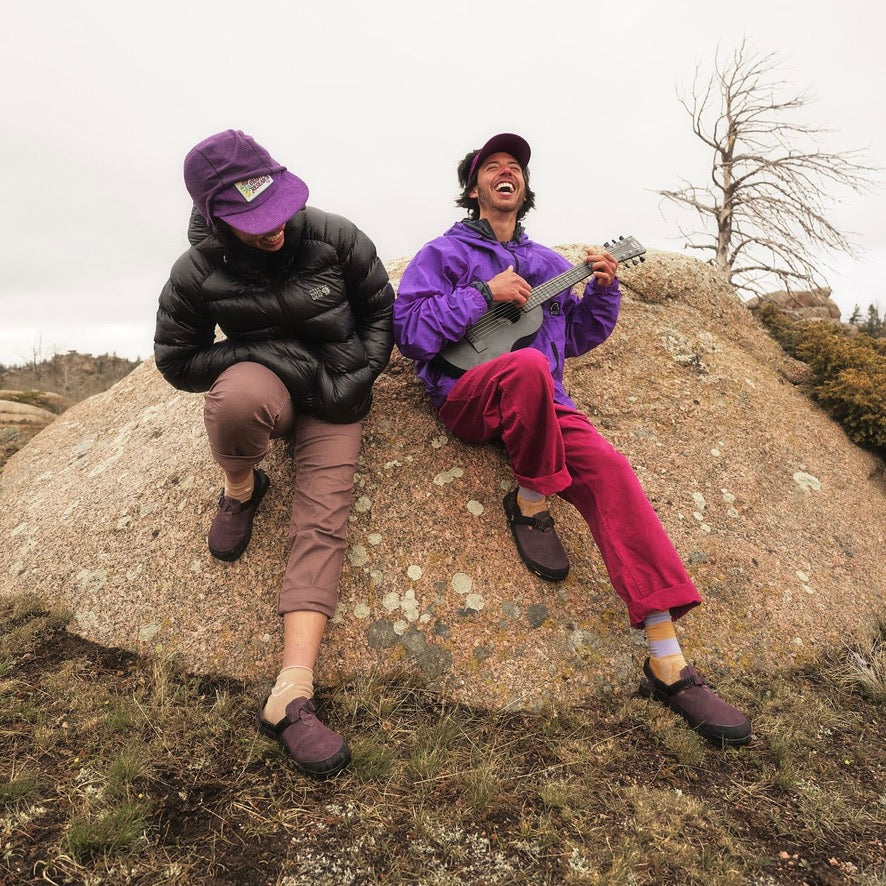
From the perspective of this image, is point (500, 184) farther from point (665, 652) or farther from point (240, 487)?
point (665, 652)

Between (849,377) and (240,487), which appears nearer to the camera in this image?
(240,487)

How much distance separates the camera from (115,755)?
2.77 meters

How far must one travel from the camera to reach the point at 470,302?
3814 mm

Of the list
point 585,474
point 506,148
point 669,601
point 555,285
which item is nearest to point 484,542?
point 585,474

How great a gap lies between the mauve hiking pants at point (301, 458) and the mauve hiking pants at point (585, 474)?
93 cm

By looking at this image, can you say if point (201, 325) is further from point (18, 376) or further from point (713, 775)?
point (18, 376)

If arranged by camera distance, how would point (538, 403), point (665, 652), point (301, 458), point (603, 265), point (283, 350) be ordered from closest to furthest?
point (665, 652)
point (538, 403)
point (283, 350)
point (301, 458)
point (603, 265)

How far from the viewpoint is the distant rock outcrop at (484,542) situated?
3.59 meters

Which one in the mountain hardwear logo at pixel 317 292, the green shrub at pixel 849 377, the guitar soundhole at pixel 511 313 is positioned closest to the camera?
the mountain hardwear logo at pixel 317 292

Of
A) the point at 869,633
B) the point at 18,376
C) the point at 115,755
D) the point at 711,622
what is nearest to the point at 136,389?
the point at 115,755

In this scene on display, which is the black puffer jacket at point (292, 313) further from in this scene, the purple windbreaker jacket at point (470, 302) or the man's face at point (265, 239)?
the purple windbreaker jacket at point (470, 302)

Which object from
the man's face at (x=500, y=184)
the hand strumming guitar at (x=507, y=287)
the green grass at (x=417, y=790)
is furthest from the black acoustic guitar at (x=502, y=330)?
the green grass at (x=417, y=790)

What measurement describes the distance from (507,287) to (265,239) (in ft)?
5.08

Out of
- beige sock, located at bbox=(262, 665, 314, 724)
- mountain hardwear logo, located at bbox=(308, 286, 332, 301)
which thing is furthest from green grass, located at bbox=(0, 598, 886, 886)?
mountain hardwear logo, located at bbox=(308, 286, 332, 301)
